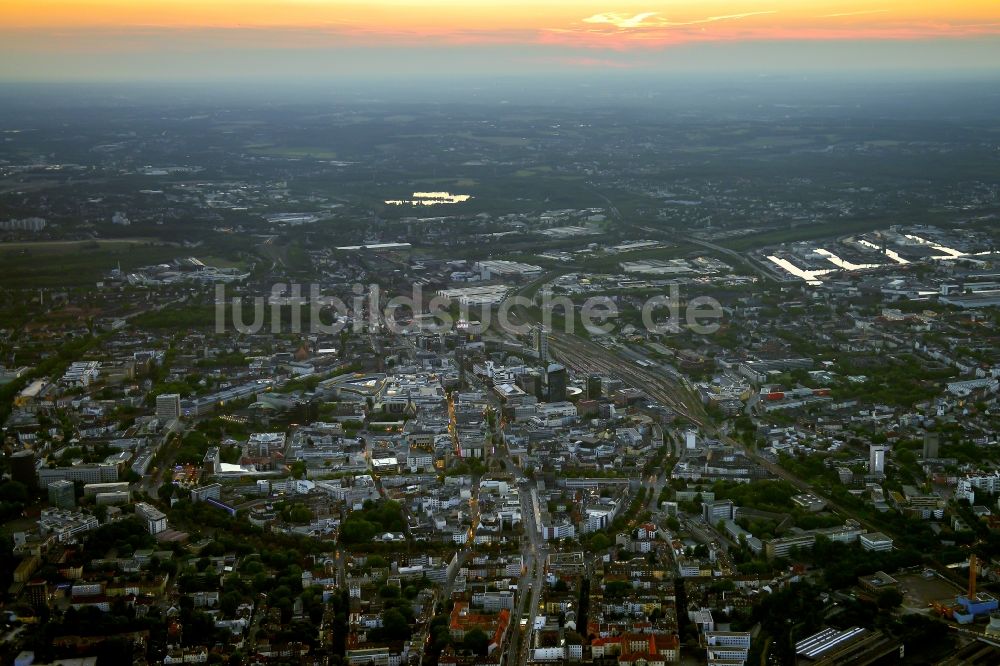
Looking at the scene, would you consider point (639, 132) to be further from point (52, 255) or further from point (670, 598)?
point (670, 598)

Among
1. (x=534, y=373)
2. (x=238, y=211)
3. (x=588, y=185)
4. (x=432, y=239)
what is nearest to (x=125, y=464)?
(x=534, y=373)

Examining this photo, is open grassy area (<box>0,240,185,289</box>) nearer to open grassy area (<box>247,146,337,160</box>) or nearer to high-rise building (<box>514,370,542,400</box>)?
high-rise building (<box>514,370,542,400</box>)

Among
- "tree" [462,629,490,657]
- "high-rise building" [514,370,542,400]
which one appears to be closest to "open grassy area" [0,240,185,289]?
"high-rise building" [514,370,542,400]

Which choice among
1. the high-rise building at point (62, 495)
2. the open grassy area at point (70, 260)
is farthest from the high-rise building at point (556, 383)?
the open grassy area at point (70, 260)

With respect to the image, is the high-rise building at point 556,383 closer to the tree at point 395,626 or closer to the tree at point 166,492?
the tree at point 166,492

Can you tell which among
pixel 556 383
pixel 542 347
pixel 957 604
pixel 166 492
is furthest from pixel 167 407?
pixel 957 604

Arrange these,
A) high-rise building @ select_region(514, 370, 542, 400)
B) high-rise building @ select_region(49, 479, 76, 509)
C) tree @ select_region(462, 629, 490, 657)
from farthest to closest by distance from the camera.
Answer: high-rise building @ select_region(514, 370, 542, 400) < high-rise building @ select_region(49, 479, 76, 509) < tree @ select_region(462, 629, 490, 657)

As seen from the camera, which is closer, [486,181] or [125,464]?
[125,464]
